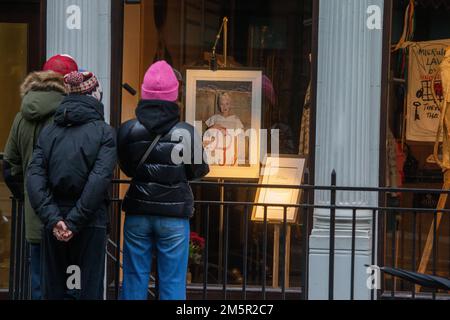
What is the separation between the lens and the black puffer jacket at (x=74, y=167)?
632 cm

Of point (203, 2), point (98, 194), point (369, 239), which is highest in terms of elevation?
point (203, 2)

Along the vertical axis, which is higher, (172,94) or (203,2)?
(203,2)

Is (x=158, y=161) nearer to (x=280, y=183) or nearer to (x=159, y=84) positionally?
(x=159, y=84)

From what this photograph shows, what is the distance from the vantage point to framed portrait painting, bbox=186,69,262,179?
978 cm

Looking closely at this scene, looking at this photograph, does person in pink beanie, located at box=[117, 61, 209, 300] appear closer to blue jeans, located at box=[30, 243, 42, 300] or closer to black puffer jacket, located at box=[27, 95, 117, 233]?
black puffer jacket, located at box=[27, 95, 117, 233]

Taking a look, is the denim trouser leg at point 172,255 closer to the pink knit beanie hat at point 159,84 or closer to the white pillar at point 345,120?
the pink knit beanie hat at point 159,84

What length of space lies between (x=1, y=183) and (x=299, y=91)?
323 cm

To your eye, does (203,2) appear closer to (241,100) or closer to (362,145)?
(241,100)

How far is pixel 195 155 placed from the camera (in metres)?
6.77

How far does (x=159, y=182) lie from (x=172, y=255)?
53cm

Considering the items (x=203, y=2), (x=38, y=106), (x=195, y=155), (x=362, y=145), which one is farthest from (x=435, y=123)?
(x=38, y=106)

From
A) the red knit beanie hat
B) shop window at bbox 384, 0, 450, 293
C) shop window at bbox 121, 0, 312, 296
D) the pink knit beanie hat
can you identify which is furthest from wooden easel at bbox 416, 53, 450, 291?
the red knit beanie hat

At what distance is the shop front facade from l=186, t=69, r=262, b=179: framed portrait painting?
0.9 inches

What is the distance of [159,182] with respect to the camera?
6.70 meters
